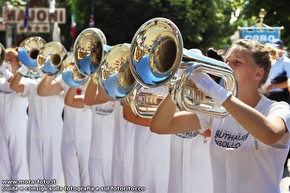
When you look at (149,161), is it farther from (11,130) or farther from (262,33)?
(262,33)

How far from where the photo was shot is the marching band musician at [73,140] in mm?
7316

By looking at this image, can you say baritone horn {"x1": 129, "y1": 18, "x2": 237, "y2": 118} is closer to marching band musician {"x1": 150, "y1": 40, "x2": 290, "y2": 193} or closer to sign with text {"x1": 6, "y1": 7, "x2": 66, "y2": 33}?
marching band musician {"x1": 150, "y1": 40, "x2": 290, "y2": 193}

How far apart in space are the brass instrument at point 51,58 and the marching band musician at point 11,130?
0.73 meters

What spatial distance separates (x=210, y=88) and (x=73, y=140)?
4316 mm

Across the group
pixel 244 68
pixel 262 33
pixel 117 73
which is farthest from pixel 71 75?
pixel 262 33

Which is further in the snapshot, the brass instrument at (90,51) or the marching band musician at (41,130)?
the marching band musician at (41,130)

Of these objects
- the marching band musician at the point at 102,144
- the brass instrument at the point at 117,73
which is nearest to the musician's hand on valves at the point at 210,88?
the brass instrument at the point at 117,73

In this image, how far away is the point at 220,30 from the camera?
1265 inches

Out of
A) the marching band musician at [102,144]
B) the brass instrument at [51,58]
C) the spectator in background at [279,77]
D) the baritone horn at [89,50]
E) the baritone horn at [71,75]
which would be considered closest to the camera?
the baritone horn at [89,50]

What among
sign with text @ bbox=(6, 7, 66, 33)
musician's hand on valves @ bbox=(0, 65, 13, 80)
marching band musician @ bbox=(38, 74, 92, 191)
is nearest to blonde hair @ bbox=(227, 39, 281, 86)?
marching band musician @ bbox=(38, 74, 92, 191)

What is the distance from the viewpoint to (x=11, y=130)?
26.7 ft

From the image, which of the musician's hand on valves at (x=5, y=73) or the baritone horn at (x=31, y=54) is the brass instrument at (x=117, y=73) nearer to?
the baritone horn at (x=31, y=54)

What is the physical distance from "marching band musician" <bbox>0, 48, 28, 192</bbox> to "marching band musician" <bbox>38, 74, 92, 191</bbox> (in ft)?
2.68

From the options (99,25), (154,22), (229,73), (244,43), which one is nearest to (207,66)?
(229,73)
